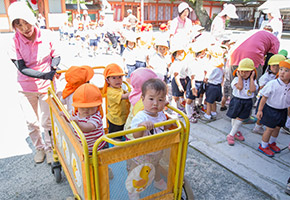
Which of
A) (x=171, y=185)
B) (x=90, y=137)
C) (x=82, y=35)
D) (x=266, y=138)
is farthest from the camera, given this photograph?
(x=82, y=35)

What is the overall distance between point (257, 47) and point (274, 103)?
152 cm

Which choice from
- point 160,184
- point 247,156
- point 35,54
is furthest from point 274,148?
point 35,54

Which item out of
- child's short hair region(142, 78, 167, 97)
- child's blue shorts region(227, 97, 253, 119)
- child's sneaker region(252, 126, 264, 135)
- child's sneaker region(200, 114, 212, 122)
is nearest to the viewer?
child's short hair region(142, 78, 167, 97)

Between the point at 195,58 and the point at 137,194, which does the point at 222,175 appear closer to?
the point at 137,194

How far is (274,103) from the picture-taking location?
3311 millimetres

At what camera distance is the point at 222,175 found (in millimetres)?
3039

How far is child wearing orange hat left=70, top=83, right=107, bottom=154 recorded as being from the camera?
210 centimetres

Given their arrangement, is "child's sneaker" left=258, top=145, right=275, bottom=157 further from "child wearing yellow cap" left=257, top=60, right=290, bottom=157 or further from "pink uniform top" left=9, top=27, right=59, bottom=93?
"pink uniform top" left=9, top=27, right=59, bottom=93

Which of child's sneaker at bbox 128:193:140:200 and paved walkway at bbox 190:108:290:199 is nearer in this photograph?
child's sneaker at bbox 128:193:140:200

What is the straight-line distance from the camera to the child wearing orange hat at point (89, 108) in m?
2.10

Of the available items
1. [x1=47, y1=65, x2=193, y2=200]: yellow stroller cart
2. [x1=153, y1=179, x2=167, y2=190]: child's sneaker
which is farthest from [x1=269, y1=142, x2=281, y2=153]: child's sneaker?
[x1=153, y1=179, x2=167, y2=190]: child's sneaker

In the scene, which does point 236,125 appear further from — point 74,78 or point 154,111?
point 74,78

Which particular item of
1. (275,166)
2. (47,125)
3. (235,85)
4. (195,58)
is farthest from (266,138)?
(47,125)

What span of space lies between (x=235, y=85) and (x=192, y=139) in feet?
3.79
